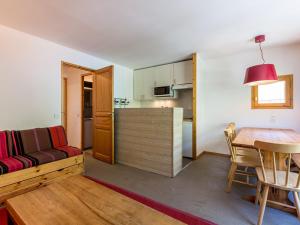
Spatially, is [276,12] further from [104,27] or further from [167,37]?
[104,27]

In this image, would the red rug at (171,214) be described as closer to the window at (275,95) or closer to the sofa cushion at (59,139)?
the sofa cushion at (59,139)

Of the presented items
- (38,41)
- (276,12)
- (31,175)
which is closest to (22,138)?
(31,175)

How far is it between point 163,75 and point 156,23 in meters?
2.12

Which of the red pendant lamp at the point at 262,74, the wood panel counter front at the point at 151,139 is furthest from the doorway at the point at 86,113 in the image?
the red pendant lamp at the point at 262,74

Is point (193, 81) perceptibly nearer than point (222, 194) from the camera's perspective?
No

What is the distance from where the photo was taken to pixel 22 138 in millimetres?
2455

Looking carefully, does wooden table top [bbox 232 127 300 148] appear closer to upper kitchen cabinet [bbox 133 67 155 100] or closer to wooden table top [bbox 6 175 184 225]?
wooden table top [bbox 6 175 184 225]

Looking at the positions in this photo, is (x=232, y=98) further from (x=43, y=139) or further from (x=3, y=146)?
(x=3, y=146)

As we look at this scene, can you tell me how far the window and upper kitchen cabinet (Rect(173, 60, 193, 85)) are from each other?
1.49 m

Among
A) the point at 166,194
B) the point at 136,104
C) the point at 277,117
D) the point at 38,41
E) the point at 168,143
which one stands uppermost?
the point at 38,41

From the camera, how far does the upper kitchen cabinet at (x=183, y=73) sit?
402cm

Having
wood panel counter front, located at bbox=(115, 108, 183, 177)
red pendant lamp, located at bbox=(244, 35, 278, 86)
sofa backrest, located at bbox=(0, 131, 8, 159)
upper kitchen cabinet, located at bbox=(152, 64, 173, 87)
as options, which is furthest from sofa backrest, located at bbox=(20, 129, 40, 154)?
red pendant lamp, located at bbox=(244, 35, 278, 86)

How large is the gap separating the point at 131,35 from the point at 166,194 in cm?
269

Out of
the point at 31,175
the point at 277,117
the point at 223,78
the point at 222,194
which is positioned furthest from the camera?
the point at 223,78
